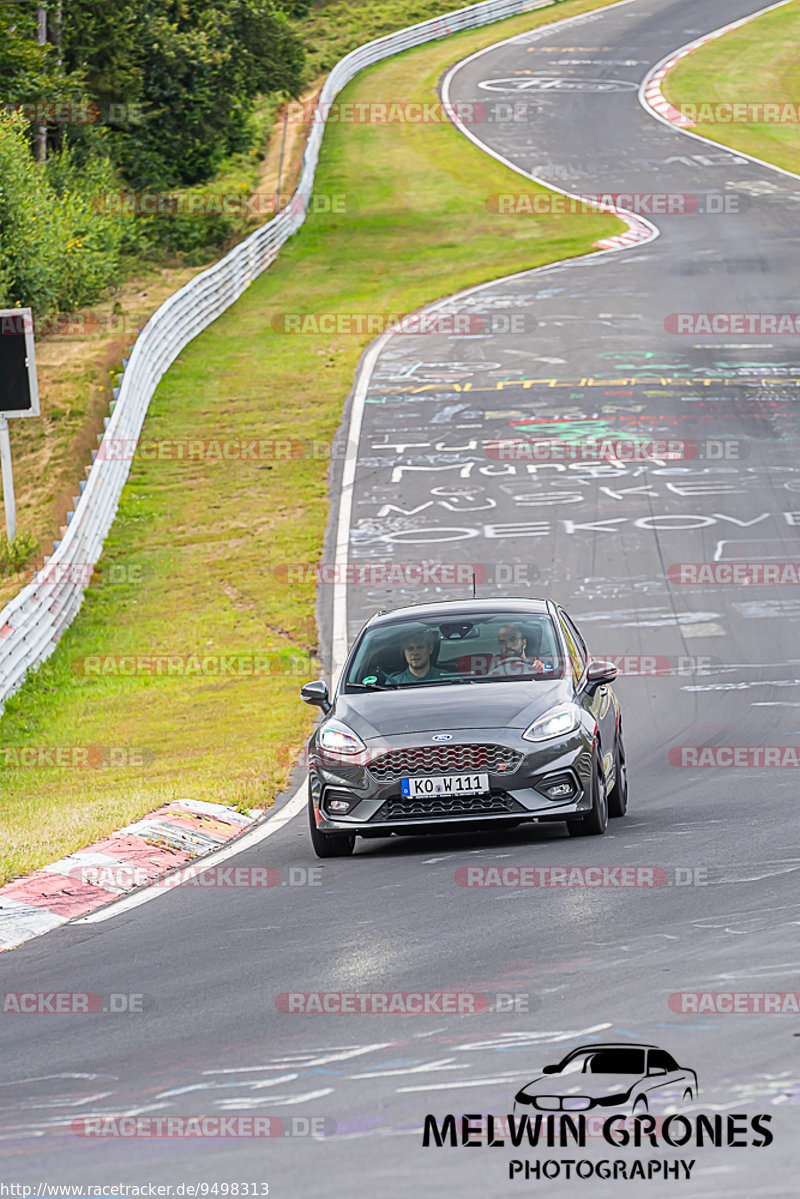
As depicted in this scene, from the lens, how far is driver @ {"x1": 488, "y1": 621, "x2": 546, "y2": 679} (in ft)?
37.7

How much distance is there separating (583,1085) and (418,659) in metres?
6.28

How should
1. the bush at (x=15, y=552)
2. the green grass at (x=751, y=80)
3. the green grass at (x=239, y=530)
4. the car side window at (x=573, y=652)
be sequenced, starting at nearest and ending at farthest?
the car side window at (x=573, y=652) → the green grass at (x=239, y=530) → the bush at (x=15, y=552) → the green grass at (x=751, y=80)

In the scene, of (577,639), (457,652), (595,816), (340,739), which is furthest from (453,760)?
(577,639)

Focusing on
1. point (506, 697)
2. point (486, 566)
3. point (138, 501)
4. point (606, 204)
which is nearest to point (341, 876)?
point (506, 697)

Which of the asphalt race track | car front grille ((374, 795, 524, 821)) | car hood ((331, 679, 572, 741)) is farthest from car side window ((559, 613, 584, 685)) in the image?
car front grille ((374, 795, 524, 821))

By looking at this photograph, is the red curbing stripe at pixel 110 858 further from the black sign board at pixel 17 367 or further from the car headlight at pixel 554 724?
the black sign board at pixel 17 367

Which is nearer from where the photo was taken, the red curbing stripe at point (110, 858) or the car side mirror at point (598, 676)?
the red curbing stripe at point (110, 858)

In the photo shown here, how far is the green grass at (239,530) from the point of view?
15570 millimetres

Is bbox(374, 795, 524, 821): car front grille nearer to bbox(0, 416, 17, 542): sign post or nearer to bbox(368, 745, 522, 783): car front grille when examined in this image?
bbox(368, 745, 522, 783): car front grille

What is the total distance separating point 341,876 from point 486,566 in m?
13.4

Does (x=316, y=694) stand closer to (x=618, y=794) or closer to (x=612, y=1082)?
(x=618, y=794)

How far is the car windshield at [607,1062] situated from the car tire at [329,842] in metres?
4.96

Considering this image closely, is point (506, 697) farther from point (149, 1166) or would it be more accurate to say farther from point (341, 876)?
point (149, 1166)

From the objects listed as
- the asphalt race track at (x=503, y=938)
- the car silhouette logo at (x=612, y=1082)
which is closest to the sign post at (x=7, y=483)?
the asphalt race track at (x=503, y=938)
